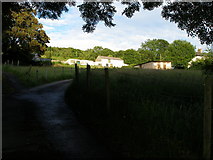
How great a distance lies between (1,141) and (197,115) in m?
5.10

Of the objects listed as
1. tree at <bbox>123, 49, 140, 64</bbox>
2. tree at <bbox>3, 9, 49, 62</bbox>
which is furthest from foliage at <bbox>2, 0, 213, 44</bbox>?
tree at <bbox>123, 49, 140, 64</bbox>

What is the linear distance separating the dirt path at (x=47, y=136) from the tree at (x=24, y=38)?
3250 cm

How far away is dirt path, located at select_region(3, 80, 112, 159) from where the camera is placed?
4.28m

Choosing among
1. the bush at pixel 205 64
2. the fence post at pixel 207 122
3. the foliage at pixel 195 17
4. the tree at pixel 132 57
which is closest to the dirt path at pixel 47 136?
the fence post at pixel 207 122

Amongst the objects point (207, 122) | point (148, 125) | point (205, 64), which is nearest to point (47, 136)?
point (148, 125)

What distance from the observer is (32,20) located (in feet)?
135

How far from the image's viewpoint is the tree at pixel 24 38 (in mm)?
37219

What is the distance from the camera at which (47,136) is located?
Answer: 5387 millimetres

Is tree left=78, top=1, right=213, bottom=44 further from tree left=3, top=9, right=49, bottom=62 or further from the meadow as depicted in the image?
tree left=3, top=9, right=49, bottom=62

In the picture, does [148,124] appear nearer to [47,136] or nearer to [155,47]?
[47,136]

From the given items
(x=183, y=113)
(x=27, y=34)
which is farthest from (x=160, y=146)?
(x=27, y=34)

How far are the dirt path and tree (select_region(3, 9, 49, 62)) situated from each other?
32.5m

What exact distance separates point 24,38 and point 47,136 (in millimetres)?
39186

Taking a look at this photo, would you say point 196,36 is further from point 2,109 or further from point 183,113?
point 2,109
